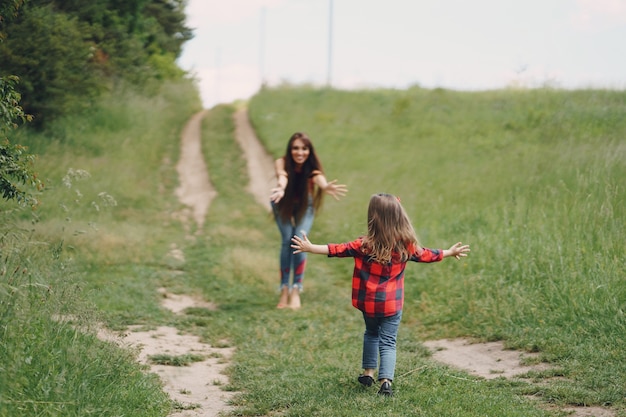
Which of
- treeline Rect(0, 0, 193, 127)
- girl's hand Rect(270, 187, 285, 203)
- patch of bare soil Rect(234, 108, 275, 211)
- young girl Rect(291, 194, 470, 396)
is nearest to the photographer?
young girl Rect(291, 194, 470, 396)

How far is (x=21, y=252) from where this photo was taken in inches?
237

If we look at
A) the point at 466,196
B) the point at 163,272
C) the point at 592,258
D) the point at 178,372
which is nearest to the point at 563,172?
the point at 466,196

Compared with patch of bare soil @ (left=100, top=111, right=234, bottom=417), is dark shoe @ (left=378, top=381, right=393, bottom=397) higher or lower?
higher

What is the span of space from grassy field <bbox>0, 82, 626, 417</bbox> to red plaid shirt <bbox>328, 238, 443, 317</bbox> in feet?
2.31

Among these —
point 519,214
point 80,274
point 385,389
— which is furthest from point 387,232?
point 519,214

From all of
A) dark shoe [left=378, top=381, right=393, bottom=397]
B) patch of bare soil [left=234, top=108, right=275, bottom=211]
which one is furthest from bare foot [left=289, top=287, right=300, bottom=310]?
patch of bare soil [left=234, top=108, right=275, bottom=211]

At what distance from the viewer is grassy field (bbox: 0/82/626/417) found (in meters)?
A: 5.15

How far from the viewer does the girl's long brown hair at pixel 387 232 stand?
5504 mm

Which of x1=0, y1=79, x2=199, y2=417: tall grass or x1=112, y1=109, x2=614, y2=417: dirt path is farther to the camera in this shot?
x1=112, y1=109, x2=614, y2=417: dirt path

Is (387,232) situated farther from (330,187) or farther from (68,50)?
(68,50)

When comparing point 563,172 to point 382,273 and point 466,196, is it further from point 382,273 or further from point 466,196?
point 382,273

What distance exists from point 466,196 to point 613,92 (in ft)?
24.9

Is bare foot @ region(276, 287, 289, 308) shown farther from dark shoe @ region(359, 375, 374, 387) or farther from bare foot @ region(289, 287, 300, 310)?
dark shoe @ region(359, 375, 374, 387)

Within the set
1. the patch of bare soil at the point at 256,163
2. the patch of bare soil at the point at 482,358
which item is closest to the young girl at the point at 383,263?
the patch of bare soil at the point at 482,358
